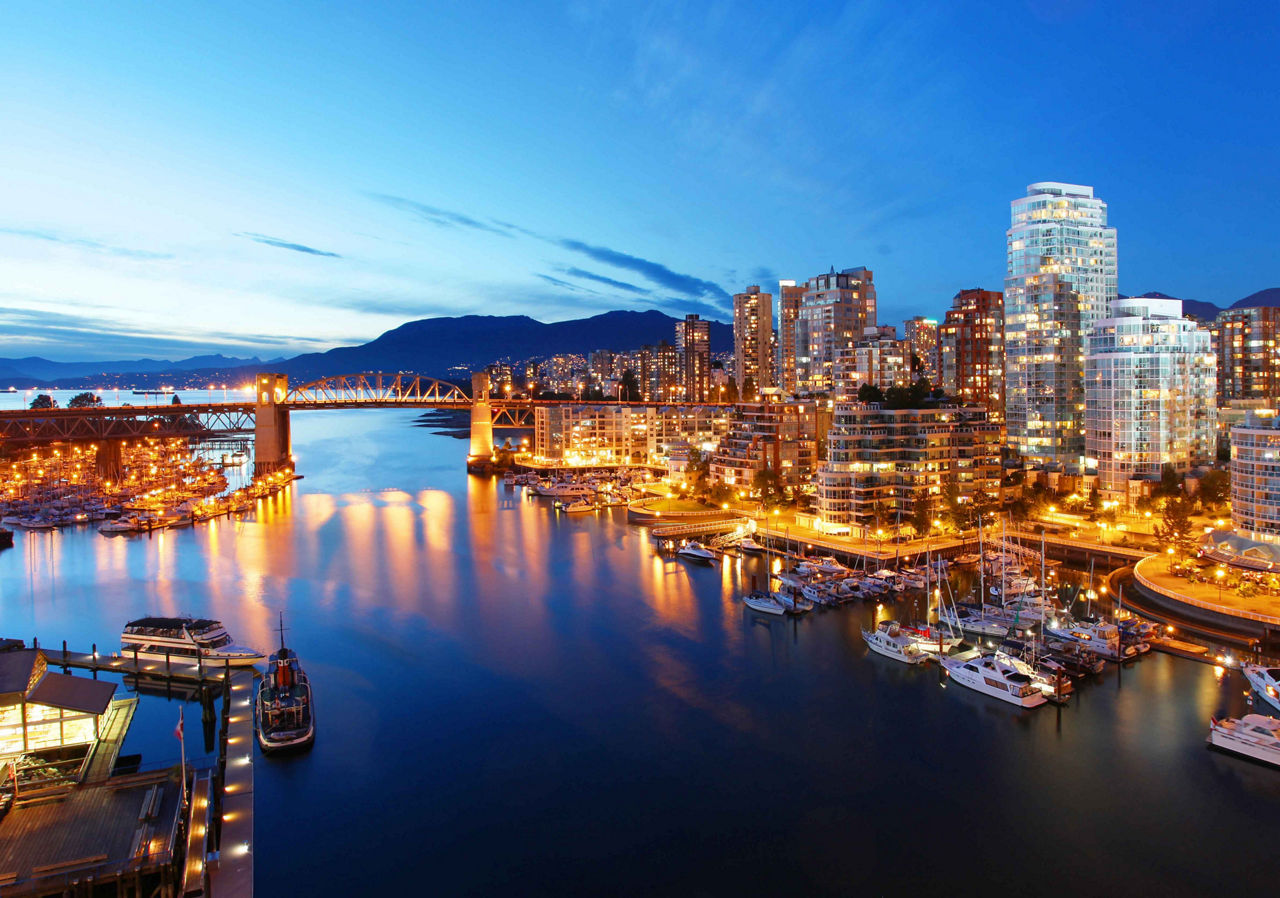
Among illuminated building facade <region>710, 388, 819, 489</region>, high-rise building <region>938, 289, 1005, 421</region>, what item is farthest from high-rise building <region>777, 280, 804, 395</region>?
illuminated building facade <region>710, 388, 819, 489</region>

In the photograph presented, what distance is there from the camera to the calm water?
843 cm

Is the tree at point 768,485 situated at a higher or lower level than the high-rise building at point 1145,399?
lower

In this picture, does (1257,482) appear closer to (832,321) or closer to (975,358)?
(975,358)

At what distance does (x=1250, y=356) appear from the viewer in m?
42.2

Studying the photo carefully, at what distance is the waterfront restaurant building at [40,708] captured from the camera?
8633 millimetres

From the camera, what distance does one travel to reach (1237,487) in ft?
60.8

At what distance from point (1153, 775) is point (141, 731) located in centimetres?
1377

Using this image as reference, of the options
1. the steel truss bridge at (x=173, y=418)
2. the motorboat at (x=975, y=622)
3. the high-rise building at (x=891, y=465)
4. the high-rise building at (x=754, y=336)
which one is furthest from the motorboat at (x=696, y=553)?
the high-rise building at (x=754, y=336)

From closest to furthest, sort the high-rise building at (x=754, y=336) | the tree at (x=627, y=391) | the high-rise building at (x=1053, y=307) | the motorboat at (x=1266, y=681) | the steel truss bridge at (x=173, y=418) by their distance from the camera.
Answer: the motorboat at (x=1266, y=681) < the high-rise building at (x=1053, y=307) < the steel truss bridge at (x=173, y=418) < the tree at (x=627, y=391) < the high-rise building at (x=754, y=336)

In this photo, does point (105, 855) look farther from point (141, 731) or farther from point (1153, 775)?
point (1153, 775)

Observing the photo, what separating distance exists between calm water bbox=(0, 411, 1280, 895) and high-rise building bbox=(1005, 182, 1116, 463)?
1903 centimetres

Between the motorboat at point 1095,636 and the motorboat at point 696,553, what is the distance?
368 inches

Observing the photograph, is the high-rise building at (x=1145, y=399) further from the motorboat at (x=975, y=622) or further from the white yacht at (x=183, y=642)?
the white yacht at (x=183, y=642)

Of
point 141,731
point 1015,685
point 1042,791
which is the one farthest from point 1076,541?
point 141,731
